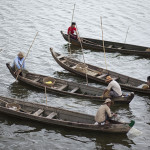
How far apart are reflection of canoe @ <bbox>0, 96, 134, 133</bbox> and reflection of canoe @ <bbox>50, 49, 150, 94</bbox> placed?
348cm

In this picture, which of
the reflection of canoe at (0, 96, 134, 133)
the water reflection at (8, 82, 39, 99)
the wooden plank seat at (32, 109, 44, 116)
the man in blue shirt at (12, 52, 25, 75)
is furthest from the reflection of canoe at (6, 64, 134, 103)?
the wooden plank seat at (32, 109, 44, 116)

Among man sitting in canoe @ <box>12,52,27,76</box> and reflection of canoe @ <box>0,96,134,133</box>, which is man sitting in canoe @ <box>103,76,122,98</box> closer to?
reflection of canoe @ <box>0,96,134,133</box>

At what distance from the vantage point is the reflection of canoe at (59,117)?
1122 cm

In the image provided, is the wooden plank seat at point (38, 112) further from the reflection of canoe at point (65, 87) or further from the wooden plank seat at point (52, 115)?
the reflection of canoe at point (65, 87)

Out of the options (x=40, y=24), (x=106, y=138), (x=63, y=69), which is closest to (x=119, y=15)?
(x=40, y=24)

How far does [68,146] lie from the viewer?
36.1 ft

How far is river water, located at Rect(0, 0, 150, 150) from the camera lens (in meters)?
11.4

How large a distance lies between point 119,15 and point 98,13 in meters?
1.69

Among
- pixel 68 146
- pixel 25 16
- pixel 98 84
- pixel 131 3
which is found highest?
pixel 131 3

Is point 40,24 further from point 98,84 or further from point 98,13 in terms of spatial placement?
point 98,84

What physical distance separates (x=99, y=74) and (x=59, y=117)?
4.38 metres

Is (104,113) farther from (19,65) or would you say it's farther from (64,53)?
(64,53)

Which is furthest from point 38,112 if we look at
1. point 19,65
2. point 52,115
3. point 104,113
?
point 19,65

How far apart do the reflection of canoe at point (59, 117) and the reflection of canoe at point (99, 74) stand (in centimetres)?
348
